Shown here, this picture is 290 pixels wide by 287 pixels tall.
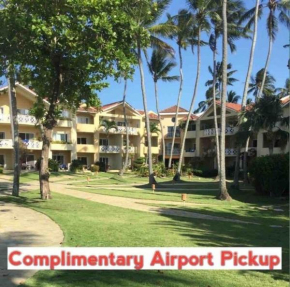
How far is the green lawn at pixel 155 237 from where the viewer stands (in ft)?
16.9

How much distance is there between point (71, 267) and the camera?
5.48 metres

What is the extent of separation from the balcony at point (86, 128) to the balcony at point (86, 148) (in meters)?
1.88

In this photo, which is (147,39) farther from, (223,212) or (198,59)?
(198,59)

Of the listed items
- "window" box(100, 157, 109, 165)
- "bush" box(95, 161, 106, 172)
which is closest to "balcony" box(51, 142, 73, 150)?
Result: "bush" box(95, 161, 106, 172)

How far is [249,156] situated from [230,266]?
130 ft

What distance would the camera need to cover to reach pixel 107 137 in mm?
51750

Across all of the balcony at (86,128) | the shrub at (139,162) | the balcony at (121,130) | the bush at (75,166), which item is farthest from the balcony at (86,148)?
the shrub at (139,162)

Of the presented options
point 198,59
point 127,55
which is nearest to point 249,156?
point 198,59

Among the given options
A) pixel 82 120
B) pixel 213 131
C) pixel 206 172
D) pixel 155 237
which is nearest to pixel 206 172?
pixel 206 172

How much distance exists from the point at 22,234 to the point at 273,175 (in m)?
16.6

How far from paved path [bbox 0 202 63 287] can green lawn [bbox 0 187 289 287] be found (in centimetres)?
24

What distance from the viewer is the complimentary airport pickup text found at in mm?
5523

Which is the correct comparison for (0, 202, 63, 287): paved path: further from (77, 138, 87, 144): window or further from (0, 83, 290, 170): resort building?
(77, 138, 87, 144): window

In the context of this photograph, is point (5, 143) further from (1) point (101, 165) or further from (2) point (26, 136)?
(1) point (101, 165)
